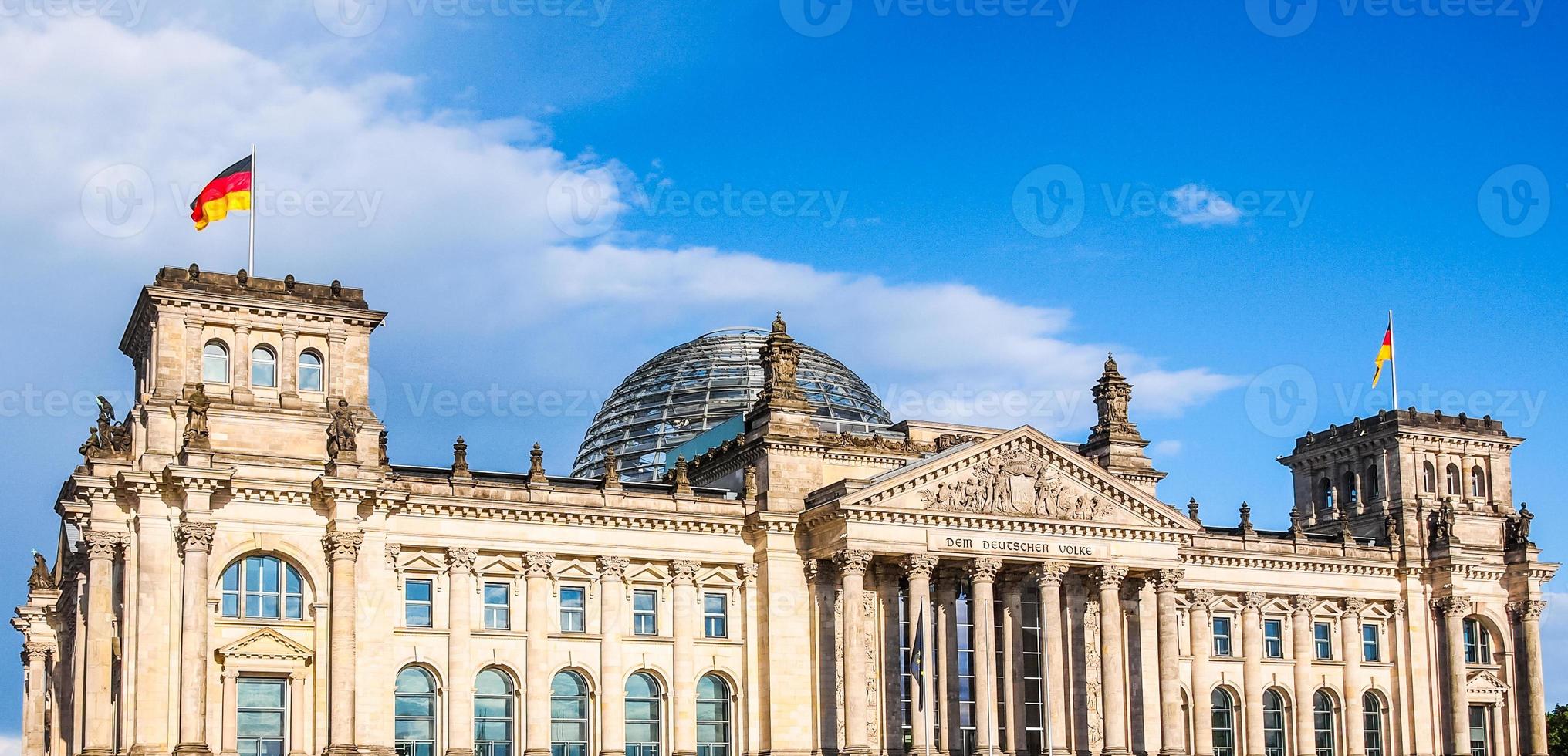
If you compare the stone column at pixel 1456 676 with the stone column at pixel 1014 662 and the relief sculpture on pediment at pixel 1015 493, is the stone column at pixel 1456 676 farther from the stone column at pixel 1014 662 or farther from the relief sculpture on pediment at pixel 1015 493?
the stone column at pixel 1014 662

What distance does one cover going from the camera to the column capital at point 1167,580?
253 ft

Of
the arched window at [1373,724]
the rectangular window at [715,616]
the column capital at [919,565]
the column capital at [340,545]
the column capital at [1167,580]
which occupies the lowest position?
the arched window at [1373,724]

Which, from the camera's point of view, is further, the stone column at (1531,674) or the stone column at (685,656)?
the stone column at (1531,674)

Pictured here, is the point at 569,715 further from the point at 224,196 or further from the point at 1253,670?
the point at 1253,670

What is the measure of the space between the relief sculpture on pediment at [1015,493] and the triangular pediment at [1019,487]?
3 cm

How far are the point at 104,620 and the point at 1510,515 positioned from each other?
205 ft

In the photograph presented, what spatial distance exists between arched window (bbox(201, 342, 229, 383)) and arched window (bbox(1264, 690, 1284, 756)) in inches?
1785

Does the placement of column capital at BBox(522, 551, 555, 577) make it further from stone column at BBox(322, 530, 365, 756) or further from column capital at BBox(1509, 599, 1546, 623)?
column capital at BBox(1509, 599, 1546, 623)

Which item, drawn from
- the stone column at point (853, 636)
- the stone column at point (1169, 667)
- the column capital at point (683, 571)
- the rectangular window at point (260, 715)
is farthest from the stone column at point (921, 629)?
the rectangular window at point (260, 715)

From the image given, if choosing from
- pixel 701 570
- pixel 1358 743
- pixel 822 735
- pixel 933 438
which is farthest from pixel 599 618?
pixel 1358 743

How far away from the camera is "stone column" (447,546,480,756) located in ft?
227

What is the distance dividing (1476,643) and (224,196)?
2279 inches

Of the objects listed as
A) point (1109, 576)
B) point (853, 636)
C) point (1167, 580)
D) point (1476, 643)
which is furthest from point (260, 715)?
point (1476, 643)

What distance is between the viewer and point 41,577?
8862 cm
